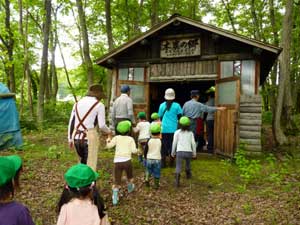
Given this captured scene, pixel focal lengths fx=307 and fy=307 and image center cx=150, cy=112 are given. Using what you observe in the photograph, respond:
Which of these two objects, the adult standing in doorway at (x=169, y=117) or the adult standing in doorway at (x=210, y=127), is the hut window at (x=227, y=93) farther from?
the adult standing in doorway at (x=169, y=117)

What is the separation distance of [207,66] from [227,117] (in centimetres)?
249

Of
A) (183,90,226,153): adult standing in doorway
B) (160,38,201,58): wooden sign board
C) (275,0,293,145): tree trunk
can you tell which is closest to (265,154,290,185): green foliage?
(183,90,226,153): adult standing in doorway

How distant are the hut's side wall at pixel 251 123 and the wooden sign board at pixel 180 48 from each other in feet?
8.17

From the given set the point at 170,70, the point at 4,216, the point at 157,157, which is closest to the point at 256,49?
the point at 170,70

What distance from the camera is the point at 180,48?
11.5 meters

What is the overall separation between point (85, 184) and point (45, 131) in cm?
1309

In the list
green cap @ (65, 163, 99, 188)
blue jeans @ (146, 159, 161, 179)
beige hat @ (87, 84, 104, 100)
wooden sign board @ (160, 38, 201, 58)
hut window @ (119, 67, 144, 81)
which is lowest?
blue jeans @ (146, 159, 161, 179)

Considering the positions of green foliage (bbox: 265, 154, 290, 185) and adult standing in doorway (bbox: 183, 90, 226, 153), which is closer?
green foliage (bbox: 265, 154, 290, 185)

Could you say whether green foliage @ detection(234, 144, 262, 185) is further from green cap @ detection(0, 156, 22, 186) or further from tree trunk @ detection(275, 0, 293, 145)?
green cap @ detection(0, 156, 22, 186)

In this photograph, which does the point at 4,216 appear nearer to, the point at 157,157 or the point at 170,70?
the point at 157,157

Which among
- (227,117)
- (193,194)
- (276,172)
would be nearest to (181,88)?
(227,117)

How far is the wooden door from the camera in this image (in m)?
9.11

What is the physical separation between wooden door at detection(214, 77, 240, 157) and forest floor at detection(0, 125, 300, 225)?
0.61 m

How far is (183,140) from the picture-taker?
23.1ft
